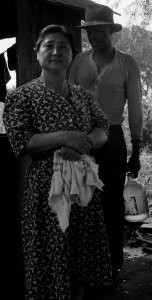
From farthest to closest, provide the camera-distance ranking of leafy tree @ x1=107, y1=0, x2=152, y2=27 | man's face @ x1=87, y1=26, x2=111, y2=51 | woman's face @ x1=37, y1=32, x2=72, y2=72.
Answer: leafy tree @ x1=107, y1=0, x2=152, y2=27
man's face @ x1=87, y1=26, x2=111, y2=51
woman's face @ x1=37, y1=32, x2=72, y2=72

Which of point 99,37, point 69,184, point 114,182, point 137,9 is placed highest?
point 137,9

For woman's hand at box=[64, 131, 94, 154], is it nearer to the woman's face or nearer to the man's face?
the woman's face

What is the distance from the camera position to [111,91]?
3.90 m

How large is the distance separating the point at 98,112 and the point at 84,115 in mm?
176

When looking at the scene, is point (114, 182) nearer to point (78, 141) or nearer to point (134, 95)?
point (134, 95)

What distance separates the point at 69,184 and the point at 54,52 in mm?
859

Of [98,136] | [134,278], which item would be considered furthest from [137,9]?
[98,136]

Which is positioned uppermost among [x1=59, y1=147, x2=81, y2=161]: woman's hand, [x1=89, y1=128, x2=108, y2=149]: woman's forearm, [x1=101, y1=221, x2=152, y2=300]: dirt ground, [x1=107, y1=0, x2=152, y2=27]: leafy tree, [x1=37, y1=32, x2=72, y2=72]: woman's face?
[x1=107, y1=0, x2=152, y2=27]: leafy tree

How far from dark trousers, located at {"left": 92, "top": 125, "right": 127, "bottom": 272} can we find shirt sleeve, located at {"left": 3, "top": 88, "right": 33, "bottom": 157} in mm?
1273

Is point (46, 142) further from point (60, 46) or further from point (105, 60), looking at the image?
point (105, 60)

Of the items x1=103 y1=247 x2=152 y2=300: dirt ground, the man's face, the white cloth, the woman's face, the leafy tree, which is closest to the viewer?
the white cloth

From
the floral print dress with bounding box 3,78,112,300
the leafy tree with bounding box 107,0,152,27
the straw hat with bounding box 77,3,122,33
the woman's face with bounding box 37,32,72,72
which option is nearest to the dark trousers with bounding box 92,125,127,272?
the straw hat with bounding box 77,3,122,33

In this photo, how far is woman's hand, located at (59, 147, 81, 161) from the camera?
2.79 meters

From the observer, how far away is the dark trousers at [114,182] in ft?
13.1
